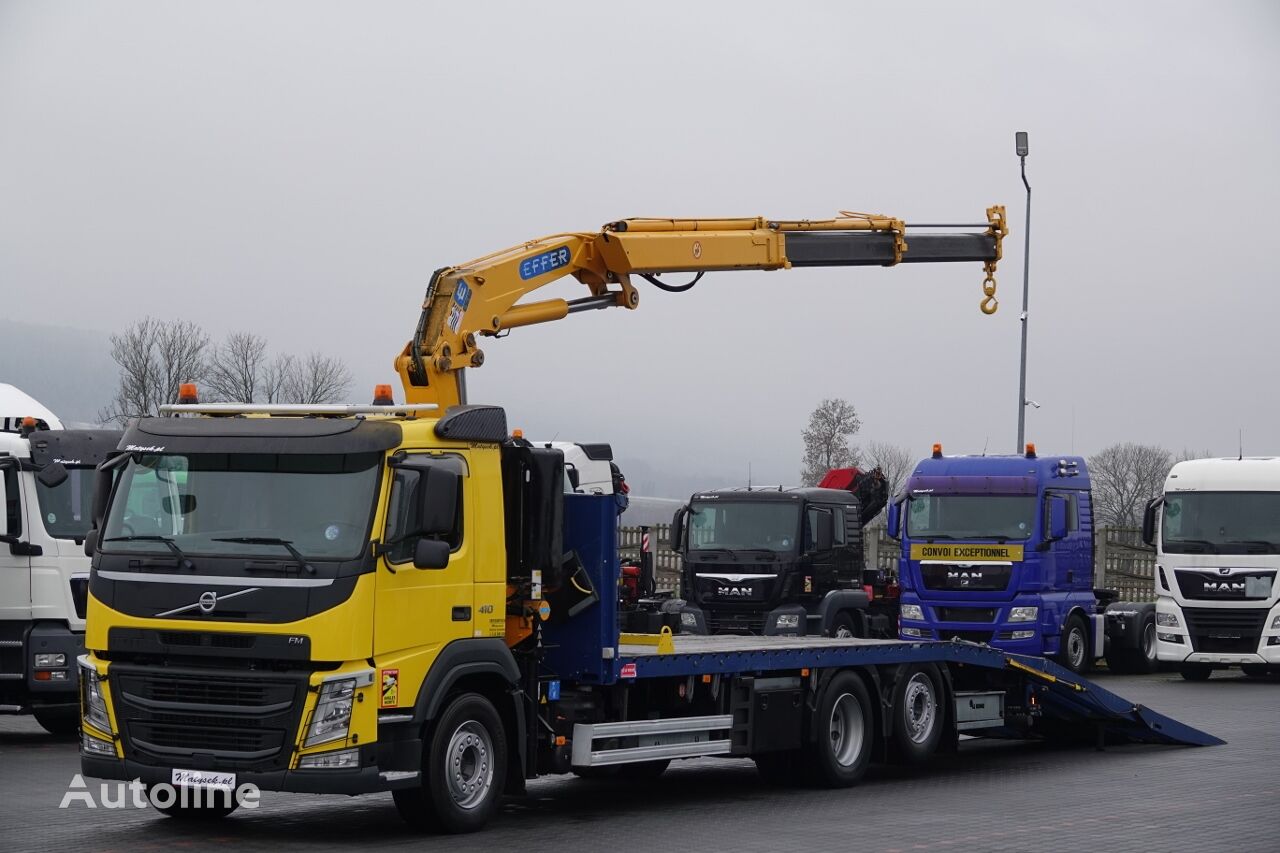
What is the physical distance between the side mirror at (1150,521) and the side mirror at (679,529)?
6.66 meters

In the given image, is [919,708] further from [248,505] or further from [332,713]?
[248,505]

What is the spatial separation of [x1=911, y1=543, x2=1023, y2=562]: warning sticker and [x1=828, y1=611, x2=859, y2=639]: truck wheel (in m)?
1.38

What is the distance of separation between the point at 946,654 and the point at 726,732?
2.95m

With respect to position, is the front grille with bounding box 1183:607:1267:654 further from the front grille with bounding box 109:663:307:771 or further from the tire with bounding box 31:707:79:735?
the front grille with bounding box 109:663:307:771

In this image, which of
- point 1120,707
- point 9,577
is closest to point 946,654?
point 1120,707

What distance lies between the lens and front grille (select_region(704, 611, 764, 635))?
24.9 metres

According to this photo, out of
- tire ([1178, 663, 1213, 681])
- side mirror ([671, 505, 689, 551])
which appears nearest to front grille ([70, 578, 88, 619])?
side mirror ([671, 505, 689, 551])

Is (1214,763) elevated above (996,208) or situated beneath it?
situated beneath

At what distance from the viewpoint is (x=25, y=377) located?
160 metres

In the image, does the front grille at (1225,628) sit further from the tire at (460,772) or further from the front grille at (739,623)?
the tire at (460,772)

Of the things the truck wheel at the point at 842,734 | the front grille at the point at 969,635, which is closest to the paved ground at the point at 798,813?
the truck wheel at the point at 842,734

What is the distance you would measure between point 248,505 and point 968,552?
15709 mm

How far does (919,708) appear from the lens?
15.2 m

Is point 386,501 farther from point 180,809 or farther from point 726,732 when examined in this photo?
point 726,732
